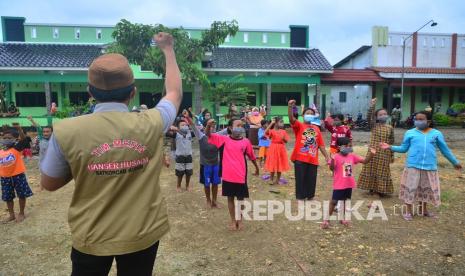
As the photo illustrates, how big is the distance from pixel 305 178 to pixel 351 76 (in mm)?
16965

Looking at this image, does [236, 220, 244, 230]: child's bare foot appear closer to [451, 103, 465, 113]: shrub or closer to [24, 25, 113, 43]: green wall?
[24, 25, 113, 43]: green wall

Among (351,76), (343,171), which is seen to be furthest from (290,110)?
(351,76)

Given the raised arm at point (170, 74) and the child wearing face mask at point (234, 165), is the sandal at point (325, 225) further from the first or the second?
the raised arm at point (170, 74)

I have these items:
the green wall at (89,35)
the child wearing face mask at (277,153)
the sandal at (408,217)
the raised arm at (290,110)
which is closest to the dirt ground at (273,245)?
the sandal at (408,217)

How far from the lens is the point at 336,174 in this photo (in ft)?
16.5

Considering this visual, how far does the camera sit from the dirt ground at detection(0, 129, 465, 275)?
12.6ft

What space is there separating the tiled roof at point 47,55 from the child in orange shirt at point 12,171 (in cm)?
1269

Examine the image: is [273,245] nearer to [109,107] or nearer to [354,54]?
[109,107]

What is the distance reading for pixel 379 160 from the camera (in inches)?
256

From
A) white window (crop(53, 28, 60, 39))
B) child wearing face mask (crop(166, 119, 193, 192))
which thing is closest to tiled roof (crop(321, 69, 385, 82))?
Result: child wearing face mask (crop(166, 119, 193, 192))

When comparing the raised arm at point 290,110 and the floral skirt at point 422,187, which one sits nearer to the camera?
the raised arm at point 290,110

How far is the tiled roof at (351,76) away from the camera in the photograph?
2040cm

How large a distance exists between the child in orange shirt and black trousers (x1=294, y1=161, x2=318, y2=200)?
13.6 ft

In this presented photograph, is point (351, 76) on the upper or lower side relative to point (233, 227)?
upper
